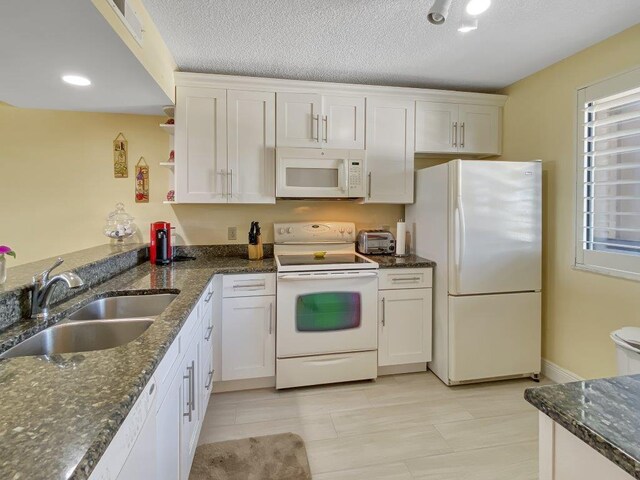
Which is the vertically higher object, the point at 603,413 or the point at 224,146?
the point at 224,146

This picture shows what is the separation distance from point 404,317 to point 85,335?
205 centimetres

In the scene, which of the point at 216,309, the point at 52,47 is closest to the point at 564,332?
the point at 216,309

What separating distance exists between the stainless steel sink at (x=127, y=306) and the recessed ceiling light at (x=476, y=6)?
2.07 metres

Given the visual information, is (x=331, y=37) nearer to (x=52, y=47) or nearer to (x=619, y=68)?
(x=52, y=47)

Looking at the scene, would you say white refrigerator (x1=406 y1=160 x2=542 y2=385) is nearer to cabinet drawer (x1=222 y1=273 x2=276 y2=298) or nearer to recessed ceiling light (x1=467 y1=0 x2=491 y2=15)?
recessed ceiling light (x1=467 y1=0 x2=491 y2=15)

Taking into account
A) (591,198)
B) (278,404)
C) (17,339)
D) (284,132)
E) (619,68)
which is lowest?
(278,404)

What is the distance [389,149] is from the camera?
2.79m

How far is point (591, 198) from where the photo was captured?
7.17 feet

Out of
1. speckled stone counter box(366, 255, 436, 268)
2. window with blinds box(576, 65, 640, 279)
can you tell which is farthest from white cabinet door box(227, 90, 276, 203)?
window with blinds box(576, 65, 640, 279)

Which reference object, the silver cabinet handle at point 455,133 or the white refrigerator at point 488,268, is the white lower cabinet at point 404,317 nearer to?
the white refrigerator at point 488,268

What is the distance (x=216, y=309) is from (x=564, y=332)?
8.33ft

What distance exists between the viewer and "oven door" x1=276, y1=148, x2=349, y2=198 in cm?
255

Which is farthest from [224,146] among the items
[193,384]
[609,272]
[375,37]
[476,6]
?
[609,272]

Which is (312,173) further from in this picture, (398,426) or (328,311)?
(398,426)
